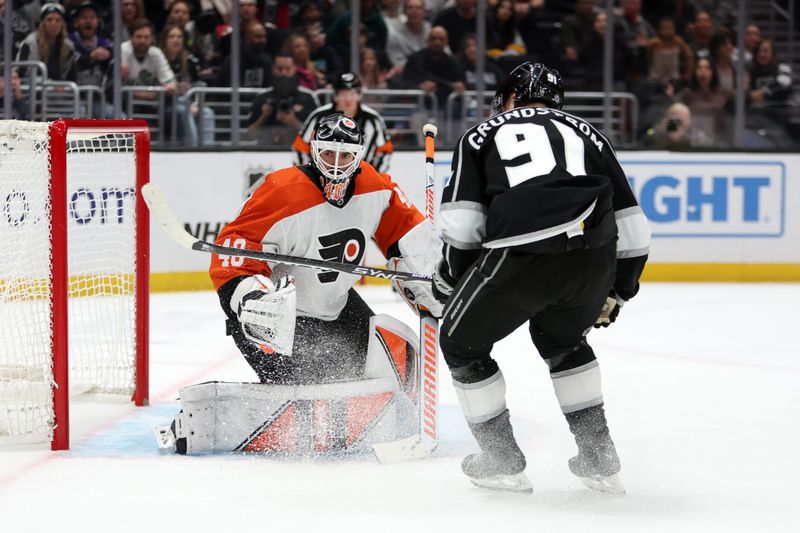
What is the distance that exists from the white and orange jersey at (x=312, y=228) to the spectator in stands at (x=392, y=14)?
14.2 ft

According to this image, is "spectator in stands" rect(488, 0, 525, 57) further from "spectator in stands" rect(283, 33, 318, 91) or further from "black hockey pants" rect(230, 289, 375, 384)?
"black hockey pants" rect(230, 289, 375, 384)

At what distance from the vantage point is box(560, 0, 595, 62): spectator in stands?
309 inches

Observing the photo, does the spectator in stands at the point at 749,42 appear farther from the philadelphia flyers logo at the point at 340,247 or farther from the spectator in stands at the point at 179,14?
the philadelphia flyers logo at the point at 340,247

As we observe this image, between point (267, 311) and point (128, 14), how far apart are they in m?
4.37

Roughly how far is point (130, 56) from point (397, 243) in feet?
13.0

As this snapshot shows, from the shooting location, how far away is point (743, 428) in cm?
355

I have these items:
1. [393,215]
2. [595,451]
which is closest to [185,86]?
[393,215]

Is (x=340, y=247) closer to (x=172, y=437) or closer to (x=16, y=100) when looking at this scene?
(x=172, y=437)

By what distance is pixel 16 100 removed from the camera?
21.8 ft

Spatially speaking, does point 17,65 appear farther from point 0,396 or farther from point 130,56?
point 0,396

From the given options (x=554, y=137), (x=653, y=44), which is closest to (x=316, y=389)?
(x=554, y=137)

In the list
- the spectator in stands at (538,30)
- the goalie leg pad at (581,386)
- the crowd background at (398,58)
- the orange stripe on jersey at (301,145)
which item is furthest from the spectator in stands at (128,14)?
the goalie leg pad at (581,386)

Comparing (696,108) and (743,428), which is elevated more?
(696,108)

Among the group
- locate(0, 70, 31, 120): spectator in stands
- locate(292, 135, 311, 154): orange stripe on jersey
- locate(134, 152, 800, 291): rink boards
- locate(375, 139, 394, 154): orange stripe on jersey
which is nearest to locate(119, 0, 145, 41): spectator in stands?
locate(0, 70, 31, 120): spectator in stands
